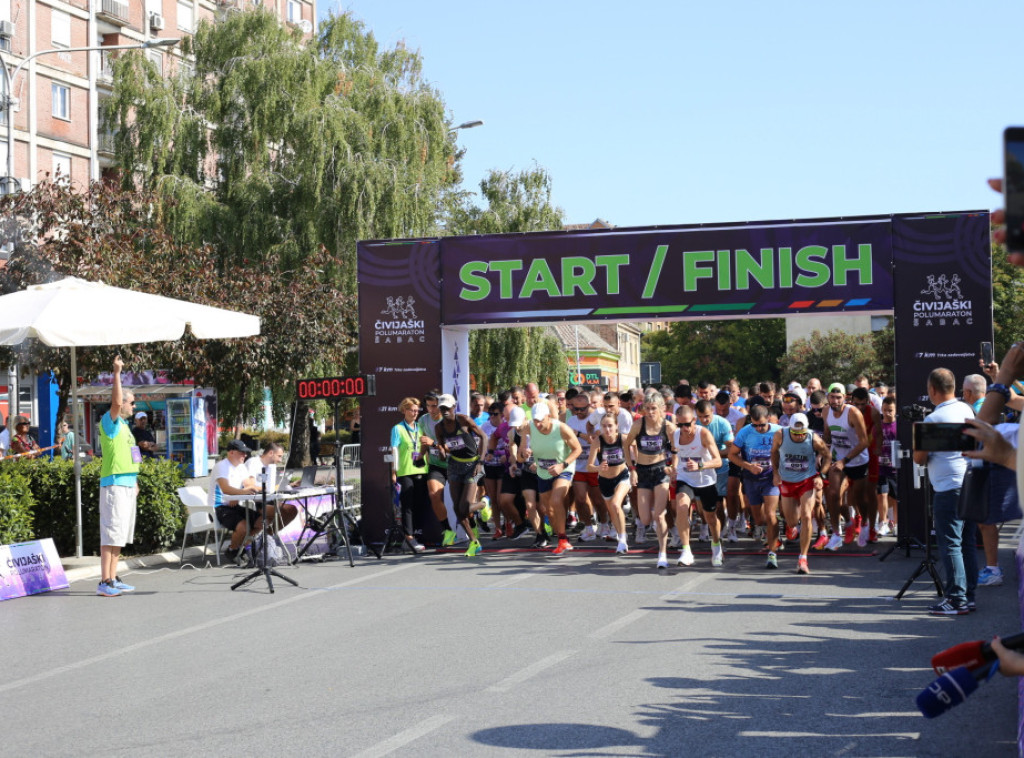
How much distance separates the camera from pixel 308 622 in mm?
9773

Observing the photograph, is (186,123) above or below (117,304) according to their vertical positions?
above

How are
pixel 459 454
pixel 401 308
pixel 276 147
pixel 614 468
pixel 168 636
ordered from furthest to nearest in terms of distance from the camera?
pixel 276 147, pixel 401 308, pixel 459 454, pixel 614 468, pixel 168 636

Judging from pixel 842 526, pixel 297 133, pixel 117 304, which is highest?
pixel 297 133

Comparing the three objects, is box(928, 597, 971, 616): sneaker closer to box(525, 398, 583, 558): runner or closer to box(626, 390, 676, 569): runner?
box(626, 390, 676, 569): runner

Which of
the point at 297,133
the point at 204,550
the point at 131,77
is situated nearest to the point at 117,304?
the point at 204,550

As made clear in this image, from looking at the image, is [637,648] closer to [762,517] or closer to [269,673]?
[269,673]

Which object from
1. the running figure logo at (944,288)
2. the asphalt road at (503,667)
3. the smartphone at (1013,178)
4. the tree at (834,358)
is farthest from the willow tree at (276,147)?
the tree at (834,358)

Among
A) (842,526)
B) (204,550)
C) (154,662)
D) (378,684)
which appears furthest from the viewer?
(842,526)

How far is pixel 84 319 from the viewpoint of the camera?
12.4 m

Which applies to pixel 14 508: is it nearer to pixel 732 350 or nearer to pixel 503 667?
pixel 503 667

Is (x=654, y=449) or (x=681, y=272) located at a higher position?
(x=681, y=272)

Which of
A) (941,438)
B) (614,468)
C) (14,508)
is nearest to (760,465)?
(614,468)

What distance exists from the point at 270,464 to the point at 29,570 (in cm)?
282

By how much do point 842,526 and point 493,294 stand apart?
6.01m
